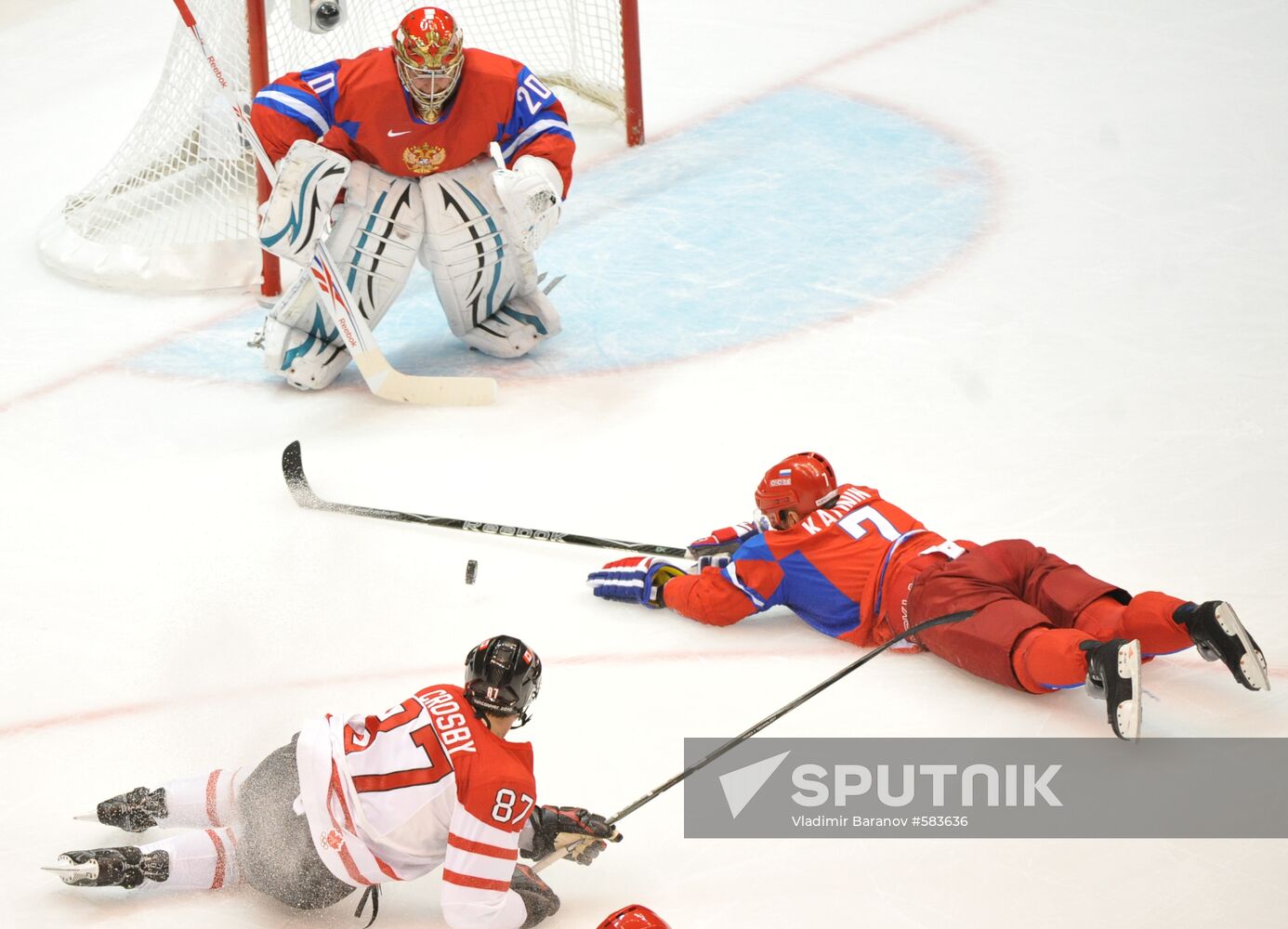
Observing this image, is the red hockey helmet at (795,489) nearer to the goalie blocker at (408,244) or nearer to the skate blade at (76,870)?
the goalie blocker at (408,244)

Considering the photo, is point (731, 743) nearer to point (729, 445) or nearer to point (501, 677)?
point (501, 677)

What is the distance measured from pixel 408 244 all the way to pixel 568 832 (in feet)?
8.44

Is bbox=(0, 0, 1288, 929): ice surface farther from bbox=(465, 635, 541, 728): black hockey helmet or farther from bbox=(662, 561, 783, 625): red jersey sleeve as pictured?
bbox=(465, 635, 541, 728): black hockey helmet

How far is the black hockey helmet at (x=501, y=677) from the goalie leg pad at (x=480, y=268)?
2.47m

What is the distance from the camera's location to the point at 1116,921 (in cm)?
273

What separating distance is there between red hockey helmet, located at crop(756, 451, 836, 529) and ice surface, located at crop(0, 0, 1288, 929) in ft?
0.95

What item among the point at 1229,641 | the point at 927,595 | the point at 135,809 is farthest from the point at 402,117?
the point at 1229,641

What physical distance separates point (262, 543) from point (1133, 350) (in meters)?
2.69

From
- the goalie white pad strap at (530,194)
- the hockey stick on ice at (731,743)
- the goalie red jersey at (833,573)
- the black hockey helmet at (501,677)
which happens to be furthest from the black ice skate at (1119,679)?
the goalie white pad strap at (530,194)

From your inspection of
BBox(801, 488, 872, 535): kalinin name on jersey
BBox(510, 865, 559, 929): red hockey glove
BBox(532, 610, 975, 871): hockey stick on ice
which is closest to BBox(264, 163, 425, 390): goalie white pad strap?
BBox(801, 488, 872, 535): kalinin name on jersey

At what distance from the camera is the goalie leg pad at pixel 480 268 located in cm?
490

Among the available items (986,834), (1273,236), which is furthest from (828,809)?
(1273,236)

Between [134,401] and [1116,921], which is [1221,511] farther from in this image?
[134,401]

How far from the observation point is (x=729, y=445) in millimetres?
4609
